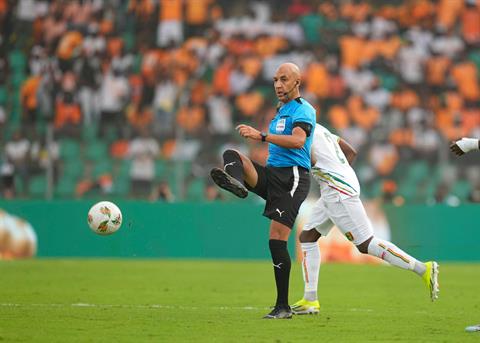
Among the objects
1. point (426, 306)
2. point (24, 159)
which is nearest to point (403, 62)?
point (24, 159)

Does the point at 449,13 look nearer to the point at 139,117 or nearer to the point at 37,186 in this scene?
the point at 139,117

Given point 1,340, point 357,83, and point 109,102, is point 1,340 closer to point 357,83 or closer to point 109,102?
point 109,102

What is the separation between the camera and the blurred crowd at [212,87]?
20.2m

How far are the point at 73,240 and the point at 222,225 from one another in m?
2.95

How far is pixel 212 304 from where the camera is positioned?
11.0 metres

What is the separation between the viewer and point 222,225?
19703 mm

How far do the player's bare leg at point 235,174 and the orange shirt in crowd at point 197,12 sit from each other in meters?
15.3

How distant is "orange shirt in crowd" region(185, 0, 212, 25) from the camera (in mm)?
24281

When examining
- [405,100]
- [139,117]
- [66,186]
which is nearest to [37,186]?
[66,186]

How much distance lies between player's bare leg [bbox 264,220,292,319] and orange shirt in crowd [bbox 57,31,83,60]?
15117 mm

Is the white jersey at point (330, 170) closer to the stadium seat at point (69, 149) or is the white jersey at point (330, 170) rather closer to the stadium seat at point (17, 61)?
the stadium seat at point (69, 149)

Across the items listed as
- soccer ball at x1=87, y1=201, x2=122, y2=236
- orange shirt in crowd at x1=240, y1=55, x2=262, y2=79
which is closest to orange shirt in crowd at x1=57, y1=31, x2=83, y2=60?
orange shirt in crowd at x1=240, y1=55, x2=262, y2=79

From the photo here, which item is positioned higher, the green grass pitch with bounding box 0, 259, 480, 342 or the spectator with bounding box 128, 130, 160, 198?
the spectator with bounding box 128, 130, 160, 198

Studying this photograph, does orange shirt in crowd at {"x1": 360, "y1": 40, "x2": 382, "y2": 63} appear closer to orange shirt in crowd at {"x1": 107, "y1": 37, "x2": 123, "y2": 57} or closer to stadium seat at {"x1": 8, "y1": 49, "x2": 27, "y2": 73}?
orange shirt in crowd at {"x1": 107, "y1": 37, "x2": 123, "y2": 57}
